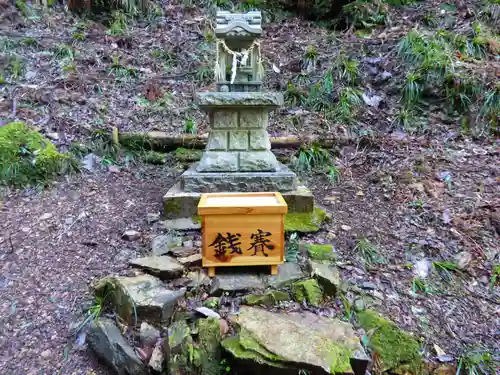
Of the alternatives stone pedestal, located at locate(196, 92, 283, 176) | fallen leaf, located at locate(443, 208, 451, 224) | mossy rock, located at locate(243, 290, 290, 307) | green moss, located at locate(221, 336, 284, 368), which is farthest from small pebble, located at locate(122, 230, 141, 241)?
fallen leaf, located at locate(443, 208, 451, 224)

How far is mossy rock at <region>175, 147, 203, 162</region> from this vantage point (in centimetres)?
518

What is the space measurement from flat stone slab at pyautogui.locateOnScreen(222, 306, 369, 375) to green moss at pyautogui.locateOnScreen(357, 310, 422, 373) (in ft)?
0.57

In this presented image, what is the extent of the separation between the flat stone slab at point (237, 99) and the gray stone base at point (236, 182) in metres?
0.68

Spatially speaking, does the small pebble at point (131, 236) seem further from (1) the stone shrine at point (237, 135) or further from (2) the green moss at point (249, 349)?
(2) the green moss at point (249, 349)

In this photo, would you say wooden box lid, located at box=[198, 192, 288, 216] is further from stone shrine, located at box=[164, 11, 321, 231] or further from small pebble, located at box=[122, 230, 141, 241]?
small pebble, located at box=[122, 230, 141, 241]

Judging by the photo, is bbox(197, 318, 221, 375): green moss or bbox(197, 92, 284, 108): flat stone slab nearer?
bbox(197, 318, 221, 375): green moss

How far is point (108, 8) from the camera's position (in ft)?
25.8

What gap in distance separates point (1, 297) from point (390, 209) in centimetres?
369

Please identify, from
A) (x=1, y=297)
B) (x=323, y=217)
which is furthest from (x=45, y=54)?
(x=323, y=217)

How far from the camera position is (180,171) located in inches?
196

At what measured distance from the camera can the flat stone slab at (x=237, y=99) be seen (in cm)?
356

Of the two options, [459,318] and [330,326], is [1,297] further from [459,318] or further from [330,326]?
[459,318]

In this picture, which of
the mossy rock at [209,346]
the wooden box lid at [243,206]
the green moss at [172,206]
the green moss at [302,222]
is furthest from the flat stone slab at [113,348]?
the green moss at [302,222]

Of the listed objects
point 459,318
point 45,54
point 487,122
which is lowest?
point 459,318
